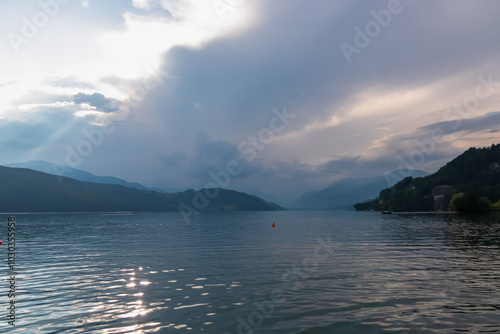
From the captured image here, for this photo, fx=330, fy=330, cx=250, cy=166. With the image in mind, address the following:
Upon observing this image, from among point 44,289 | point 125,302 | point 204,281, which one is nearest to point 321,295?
point 204,281

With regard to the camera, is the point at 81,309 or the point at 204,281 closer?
the point at 81,309

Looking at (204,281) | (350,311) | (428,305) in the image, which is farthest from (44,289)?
(428,305)

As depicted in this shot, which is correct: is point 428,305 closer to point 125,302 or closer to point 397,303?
point 397,303

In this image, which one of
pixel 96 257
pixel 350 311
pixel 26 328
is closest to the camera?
pixel 26 328

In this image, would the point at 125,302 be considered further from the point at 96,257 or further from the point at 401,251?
the point at 401,251

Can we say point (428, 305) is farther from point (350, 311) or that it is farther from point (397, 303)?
point (350, 311)

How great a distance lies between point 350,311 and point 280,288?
8.49m

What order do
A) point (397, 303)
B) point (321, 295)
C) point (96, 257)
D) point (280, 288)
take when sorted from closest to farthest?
point (397, 303) < point (321, 295) < point (280, 288) < point (96, 257)

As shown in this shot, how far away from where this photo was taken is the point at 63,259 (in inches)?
2056

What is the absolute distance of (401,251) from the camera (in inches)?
2219

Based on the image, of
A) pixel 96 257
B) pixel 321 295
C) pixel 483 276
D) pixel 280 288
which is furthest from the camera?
pixel 96 257

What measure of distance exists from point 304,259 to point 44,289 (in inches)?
1296

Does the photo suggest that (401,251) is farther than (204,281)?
Yes

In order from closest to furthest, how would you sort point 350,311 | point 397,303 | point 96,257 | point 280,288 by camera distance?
point 350,311 → point 397,303 → point 280,288 → point 96,257
